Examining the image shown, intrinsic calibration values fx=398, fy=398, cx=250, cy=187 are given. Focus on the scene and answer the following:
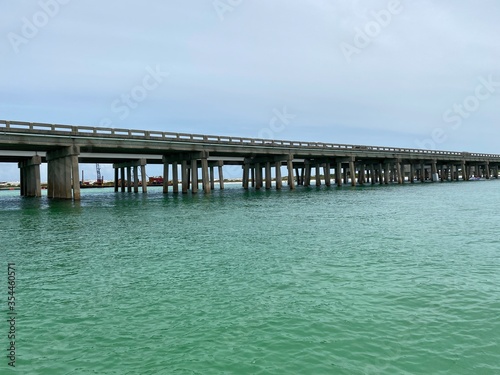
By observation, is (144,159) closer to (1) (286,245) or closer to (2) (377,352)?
(1) (286,245)

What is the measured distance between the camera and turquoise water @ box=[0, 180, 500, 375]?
6.66 m

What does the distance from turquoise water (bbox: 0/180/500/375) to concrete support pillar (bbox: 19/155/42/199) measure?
4949 cm

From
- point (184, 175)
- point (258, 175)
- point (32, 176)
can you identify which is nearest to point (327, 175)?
point (258, 175)

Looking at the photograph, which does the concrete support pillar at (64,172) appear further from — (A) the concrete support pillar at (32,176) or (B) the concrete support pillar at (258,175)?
(B) the concrete support pillar at (258,175)

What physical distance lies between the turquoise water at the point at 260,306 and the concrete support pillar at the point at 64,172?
110 feet

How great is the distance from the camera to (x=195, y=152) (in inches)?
2522

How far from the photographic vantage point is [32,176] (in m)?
66.9

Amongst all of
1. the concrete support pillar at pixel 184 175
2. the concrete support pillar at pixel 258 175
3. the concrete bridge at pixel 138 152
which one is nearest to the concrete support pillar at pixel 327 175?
the concrete bridge at pixel 138 152

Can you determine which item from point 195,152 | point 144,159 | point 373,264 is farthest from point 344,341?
point 144,159

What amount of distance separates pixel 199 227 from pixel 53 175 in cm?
4143

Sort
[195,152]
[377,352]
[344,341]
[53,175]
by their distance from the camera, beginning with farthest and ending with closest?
[195,152]
[53,175]
[344,341]
[377,352]

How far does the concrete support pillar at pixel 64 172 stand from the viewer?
50.0 meters

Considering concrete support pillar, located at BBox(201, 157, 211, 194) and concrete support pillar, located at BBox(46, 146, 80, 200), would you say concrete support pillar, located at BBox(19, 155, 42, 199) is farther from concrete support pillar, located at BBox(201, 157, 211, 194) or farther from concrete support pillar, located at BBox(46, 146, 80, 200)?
concrete support pillar, located at BBox(201, 157, 211, 194)

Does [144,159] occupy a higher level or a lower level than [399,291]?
higher
